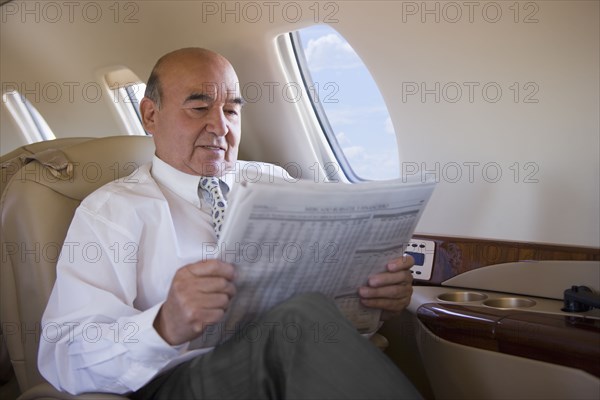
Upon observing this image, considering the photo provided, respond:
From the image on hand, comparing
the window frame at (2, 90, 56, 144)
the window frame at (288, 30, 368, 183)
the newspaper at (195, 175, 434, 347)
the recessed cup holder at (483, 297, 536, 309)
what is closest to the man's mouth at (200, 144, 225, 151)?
the newspaper at (195, 175, 434, 347)

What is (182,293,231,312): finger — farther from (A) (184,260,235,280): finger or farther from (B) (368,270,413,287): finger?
(B) (368,270,413,287): finger

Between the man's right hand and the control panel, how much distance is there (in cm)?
91

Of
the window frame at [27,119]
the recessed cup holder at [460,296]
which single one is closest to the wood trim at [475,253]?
the recessed cup holder at [460,296]

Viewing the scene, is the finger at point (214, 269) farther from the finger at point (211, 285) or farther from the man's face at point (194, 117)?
the man's face at point (194, 117)

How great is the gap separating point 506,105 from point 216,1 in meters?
1.25

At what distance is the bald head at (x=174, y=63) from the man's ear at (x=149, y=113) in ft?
0.05

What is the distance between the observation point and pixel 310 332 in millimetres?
1361

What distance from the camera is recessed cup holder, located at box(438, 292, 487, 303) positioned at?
2.00 m

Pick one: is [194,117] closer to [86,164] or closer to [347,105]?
[86,164]

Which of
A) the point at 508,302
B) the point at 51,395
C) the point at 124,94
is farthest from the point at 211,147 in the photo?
the point at 124,94

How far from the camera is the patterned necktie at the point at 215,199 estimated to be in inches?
74.4

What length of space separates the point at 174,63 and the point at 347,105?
104 cm

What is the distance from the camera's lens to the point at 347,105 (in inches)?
114

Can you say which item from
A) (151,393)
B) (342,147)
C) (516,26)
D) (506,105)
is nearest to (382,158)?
(342,147)
